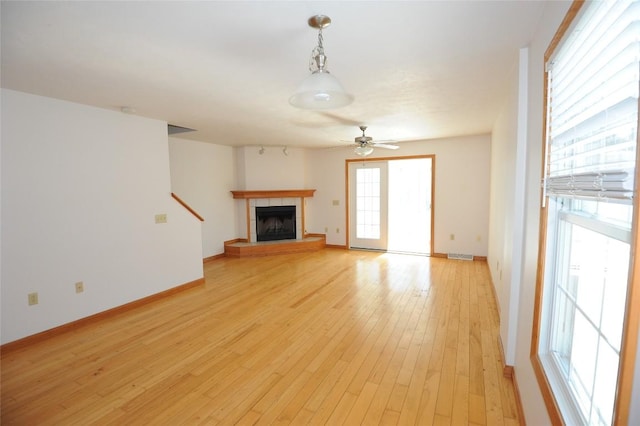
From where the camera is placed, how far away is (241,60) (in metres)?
2.12

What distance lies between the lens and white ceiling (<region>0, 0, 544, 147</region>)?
1.54 m

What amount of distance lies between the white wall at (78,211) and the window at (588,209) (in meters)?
4.00

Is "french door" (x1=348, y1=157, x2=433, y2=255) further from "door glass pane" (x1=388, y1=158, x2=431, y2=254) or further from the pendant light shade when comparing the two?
the pendant light shade

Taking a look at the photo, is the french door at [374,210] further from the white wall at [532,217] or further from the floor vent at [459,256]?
the white wall at [532,217]

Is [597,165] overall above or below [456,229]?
above

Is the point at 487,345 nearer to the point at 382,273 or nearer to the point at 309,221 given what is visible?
the point at 382,273

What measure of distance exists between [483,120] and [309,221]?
4248mm

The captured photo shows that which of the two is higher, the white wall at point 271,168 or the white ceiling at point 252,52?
the white ceiling at point 252,52

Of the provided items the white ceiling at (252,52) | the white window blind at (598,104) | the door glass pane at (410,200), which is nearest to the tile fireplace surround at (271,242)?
the door glass pane at (410,200)

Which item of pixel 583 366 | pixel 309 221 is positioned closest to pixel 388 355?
pixel 583 366

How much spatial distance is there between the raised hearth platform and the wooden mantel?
1013 millimetres

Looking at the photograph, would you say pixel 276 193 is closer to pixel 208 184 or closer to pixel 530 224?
pixel 208 184

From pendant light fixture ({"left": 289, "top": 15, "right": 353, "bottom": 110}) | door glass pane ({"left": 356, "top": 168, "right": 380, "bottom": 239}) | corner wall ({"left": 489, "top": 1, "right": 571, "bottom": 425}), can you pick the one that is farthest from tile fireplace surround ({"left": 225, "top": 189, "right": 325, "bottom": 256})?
pendant light fixture ({"left": 289, "top": 15, "right": 353, "bottom": 110})

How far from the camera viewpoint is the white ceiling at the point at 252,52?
5.07 ft
